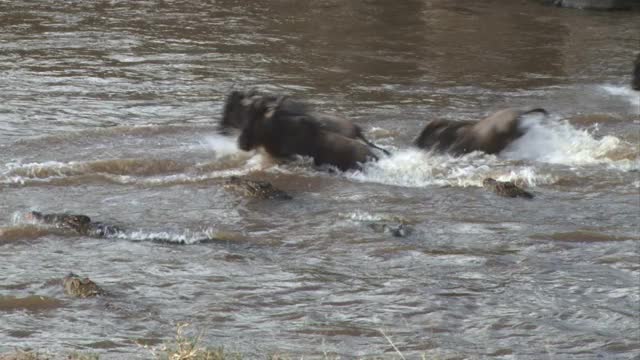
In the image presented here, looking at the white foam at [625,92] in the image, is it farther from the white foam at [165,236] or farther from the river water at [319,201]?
the white foam at [165,236]

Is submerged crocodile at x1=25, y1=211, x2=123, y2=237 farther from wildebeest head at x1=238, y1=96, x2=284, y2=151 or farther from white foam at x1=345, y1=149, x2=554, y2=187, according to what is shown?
white foam at x1=345, y1=149, x2=554, y2=187

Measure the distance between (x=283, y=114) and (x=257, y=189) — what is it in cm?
127

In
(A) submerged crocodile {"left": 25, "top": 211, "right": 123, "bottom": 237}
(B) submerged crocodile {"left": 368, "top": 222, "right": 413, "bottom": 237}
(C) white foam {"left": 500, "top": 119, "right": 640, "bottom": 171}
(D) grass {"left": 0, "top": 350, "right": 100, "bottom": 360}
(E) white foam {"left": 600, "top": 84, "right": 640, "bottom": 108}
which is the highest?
(D) grass {"left": 0, "top": 350, "right": 100, "bottom": 360}

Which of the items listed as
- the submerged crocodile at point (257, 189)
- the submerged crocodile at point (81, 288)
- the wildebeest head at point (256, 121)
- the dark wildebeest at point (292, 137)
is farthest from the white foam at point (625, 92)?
the submerged crocodile at point (81, 288)

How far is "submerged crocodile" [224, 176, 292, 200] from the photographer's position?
9445mm

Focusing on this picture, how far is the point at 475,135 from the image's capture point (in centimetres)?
1086

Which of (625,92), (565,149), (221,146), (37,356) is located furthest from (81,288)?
(625,92)

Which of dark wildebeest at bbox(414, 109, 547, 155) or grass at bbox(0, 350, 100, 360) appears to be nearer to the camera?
grass at bbox(0, 350, 100, 360)

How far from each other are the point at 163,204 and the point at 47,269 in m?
1.93

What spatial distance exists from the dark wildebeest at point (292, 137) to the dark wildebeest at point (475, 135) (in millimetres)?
698

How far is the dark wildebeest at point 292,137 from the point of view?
10.4 meters

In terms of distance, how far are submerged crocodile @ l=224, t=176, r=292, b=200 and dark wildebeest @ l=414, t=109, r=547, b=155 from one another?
1825 mm

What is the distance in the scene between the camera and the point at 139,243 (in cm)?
806

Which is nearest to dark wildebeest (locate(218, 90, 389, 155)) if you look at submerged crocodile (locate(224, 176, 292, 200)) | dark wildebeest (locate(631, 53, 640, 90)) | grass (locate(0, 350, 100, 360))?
submerged crocodile (locate(224, 176, 292, 200))
